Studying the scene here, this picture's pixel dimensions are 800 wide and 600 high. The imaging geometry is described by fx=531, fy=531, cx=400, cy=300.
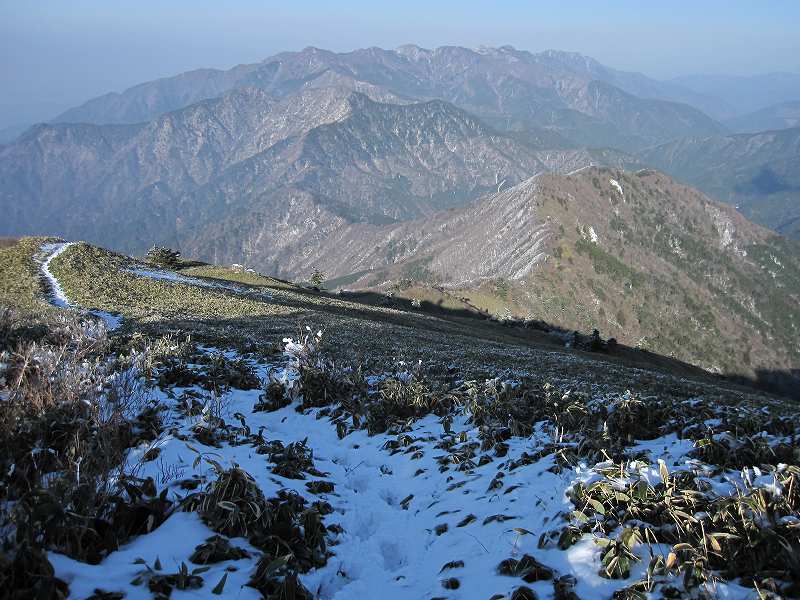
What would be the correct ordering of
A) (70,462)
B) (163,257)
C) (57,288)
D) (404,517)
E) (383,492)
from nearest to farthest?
(70,462), (404,517), (383,492), (57,288), (163,257)

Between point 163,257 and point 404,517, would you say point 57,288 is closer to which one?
point 404,517

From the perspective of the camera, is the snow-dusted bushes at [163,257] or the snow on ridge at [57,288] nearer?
the snow on ridge at [57,288]

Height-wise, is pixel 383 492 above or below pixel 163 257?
above

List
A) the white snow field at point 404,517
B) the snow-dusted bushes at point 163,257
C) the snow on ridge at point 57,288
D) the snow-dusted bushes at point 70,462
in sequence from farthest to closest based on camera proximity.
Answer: the snow-dusted bushes at point 163,257 < the snow on ridge at point 57,288 < the white snow field at point 404,517 < the snow-dusted bushes at point 70,462

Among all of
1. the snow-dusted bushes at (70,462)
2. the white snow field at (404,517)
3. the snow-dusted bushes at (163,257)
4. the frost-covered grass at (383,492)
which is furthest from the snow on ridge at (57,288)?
the snow-dusted bushes at (163,257)

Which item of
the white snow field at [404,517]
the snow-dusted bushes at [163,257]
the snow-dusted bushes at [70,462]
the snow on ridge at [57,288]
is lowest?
the snow-dusted bushes at [163,257]

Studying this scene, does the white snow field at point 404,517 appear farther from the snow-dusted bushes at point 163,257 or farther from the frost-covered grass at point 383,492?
the snow-dusted bushes at point 163,257

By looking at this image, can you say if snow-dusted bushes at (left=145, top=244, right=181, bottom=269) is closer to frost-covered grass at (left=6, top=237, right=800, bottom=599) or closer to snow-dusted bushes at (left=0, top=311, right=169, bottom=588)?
frost-covered grass at (left=6, top=237, right=800, bottom=599)

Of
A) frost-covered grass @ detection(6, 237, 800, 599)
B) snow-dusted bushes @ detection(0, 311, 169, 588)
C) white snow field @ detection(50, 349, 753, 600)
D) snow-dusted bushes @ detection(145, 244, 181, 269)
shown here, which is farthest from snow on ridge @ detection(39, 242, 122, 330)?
snow-dusted bushes @ detection(145, 244, 181, 269)

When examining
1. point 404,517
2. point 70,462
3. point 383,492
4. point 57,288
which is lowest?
point 57,288

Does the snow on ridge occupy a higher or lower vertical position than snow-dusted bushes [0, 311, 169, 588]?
lower

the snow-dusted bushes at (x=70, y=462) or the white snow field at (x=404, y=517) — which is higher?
the snow-dusted bushes at (x=70, y=462)

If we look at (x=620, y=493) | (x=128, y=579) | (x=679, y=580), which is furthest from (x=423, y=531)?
(x=128, y=579)

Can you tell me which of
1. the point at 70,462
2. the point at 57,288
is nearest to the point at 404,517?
the point at 70,462
